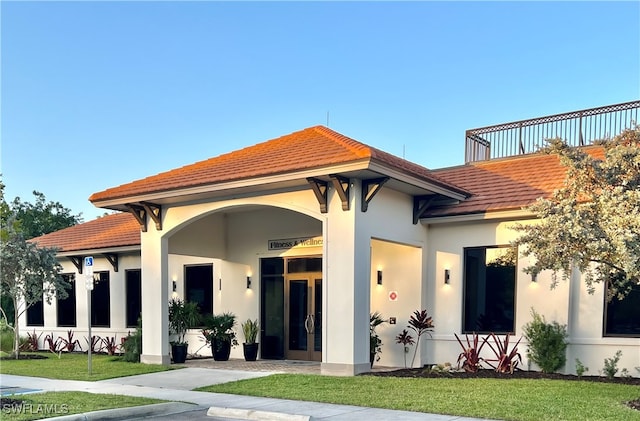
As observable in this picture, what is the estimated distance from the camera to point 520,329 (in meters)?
12.5

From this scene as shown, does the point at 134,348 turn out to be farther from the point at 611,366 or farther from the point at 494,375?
the point at 611,366

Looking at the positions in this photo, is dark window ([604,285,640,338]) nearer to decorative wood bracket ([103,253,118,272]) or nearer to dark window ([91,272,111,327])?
decorative wood bracket ([103,253,118,272])

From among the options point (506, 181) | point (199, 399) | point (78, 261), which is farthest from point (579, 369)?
point (78, 261)

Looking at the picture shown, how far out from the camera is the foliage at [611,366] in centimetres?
1110

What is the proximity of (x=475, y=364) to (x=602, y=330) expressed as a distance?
2.66m

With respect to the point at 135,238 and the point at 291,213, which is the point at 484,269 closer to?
the point at 291,213

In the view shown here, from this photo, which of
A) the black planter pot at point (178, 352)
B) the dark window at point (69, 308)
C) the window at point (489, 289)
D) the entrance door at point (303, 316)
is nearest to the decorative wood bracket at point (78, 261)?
the dark window at point (69, 308)

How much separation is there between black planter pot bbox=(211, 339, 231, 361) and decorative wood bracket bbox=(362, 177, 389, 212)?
658cm

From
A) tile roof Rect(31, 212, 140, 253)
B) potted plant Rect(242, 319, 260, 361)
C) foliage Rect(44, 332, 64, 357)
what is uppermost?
tile roof Rect(31, 212, 140, 253)

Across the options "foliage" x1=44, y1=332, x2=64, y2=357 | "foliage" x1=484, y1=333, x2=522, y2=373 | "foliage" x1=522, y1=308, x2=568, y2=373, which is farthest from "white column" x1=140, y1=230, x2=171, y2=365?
"foliage" x1=522, y1=308, x2=568, y2=373

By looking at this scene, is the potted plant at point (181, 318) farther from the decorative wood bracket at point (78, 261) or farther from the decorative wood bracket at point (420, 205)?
the decorative wood bracket at point (420, 205)

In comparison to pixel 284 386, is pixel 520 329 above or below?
above

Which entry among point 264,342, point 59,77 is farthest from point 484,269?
point 59,77

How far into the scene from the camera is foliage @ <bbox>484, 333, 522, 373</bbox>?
38.8 ft
